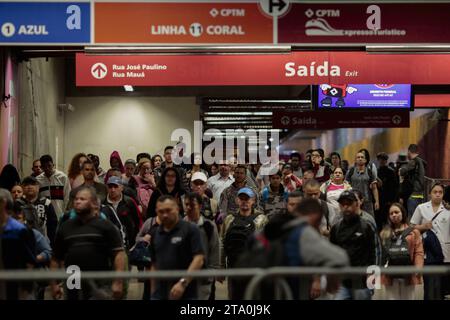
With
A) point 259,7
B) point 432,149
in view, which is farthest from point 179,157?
point 432,149

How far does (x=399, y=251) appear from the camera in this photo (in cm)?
1066

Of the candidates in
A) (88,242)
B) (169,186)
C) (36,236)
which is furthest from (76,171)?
(88,242)

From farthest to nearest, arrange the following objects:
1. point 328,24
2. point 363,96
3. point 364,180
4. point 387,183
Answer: point 363,96, point 387,183, point 364,180, point 328,24

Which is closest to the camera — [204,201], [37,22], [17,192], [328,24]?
[17,192]

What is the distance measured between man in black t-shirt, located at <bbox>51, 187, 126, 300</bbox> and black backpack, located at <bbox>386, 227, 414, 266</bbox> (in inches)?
135

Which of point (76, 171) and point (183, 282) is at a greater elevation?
point (76, 171)

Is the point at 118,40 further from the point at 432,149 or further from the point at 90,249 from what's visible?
the point at 432,149

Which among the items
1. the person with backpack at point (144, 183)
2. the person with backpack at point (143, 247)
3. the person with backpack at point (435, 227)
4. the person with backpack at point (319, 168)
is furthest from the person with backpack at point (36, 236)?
the person with backpack at point (319, 168)

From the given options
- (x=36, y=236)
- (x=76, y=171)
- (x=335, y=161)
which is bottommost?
(x=36, y=236)

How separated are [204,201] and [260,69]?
97.2 inches

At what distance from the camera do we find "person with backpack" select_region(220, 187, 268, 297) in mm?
10594

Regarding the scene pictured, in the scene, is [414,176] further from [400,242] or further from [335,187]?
[400,242]

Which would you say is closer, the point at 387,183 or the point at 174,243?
the point at 174,243
